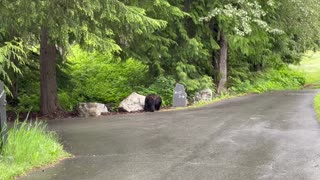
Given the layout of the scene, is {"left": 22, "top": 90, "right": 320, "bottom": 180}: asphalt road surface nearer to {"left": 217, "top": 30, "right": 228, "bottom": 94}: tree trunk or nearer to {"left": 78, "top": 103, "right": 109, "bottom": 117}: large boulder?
{"left": 78, "top": 103, "right": 109, "bottom": 117}: large boulder

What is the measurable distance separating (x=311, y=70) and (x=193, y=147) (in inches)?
1347

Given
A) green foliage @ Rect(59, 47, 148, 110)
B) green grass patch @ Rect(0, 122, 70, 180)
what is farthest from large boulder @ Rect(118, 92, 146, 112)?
green grass patch @ Rect(0, 122, 70, 180)

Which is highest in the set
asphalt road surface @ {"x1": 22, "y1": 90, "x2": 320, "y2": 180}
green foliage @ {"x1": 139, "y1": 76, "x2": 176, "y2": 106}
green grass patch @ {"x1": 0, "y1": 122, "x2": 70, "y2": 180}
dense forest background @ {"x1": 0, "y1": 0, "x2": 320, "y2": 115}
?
dense forest background @ {"x1": 0, "y1": 0, "x2": 320, "y2": 115}

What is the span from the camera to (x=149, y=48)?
16938 millimetres

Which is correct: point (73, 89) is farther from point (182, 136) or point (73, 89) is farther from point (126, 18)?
point (182, 136)

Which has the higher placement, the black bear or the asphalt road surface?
the black bear

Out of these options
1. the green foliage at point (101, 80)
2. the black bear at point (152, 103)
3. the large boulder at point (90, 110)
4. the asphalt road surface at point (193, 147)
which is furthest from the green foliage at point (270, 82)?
the asphalt road surface at point (193, 147)

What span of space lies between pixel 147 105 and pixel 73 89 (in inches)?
179

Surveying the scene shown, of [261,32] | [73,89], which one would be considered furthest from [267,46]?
[73,89]

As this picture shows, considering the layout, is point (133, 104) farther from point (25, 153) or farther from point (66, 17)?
point (25, 153)

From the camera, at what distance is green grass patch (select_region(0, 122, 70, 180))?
20.0 feet

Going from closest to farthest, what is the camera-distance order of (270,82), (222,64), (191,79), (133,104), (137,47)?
1. (133,104)
2. (137,47)
3. (191,79)
4. (222,64)
5. (270,82)

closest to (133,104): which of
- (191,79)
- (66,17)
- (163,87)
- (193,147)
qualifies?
(163,87)

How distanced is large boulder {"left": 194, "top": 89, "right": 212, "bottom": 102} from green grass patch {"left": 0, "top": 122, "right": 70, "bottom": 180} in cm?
962
